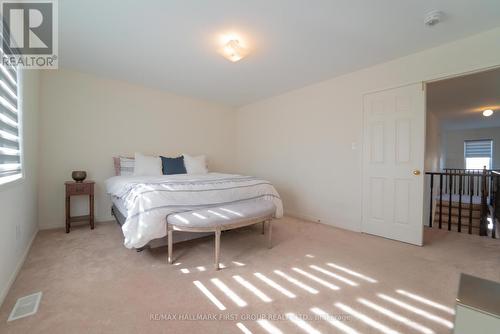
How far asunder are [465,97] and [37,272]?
6264 mm

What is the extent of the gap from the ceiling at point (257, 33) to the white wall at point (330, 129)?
6.6 inches

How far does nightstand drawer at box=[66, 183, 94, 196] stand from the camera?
2910 millimetres

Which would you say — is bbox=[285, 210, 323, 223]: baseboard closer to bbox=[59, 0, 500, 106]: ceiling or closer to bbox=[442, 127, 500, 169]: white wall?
bbox=[59, 0, 500, 106]: ceiling

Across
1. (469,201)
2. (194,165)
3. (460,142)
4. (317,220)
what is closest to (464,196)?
(469,201)

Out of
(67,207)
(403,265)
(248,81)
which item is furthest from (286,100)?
(67,207)

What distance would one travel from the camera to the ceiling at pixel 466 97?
310cm

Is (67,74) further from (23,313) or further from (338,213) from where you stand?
(338,213)

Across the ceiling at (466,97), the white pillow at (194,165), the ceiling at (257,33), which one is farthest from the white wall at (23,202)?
the ceiling at (466,97)

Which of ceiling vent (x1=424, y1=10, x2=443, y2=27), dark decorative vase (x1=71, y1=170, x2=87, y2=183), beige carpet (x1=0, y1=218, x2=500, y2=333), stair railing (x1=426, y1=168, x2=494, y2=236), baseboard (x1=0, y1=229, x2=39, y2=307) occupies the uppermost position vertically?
ceiling vent (x1=424, y1=10, x2=443, y2=27)

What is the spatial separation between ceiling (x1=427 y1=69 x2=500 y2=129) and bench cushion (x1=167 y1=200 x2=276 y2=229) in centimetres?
305

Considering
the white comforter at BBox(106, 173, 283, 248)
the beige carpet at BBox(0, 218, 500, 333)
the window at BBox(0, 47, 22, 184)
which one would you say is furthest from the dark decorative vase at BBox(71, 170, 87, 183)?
the window at BBox(0, 47, 22, 184)

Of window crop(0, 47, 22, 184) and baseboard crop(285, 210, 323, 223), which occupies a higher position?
window crop(0, 47, 22, 184)

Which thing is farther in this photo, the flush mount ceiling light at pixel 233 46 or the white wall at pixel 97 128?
the white wall at pixel 97 128

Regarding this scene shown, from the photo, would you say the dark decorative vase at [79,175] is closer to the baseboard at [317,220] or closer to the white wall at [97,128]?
the white wall at [97,128]
